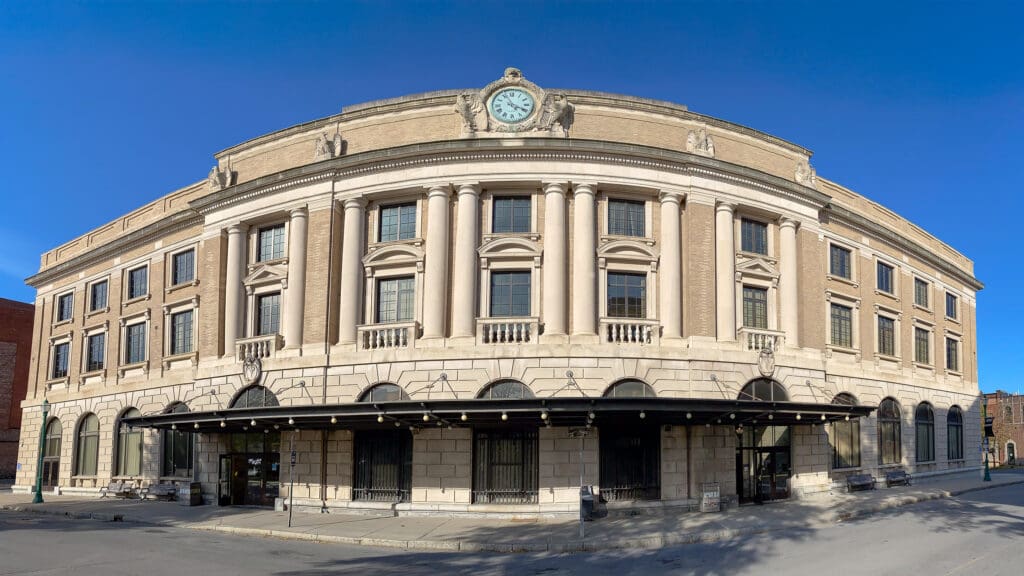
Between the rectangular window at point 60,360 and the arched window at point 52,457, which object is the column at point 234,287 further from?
the arched window at point 52,457

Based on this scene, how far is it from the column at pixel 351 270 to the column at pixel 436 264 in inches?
96.5

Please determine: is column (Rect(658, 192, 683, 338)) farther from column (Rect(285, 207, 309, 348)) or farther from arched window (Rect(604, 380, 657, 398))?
column (Rect(285, 207, 309, 348))

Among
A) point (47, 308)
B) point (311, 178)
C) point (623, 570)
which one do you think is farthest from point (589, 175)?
point (47, 308)

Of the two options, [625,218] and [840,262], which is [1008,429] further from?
[625,218]

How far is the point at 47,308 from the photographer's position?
4016 centimetres

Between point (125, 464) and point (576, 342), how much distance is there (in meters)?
21.9

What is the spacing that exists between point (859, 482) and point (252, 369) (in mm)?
22774

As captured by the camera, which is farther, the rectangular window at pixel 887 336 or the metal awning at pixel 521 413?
the rectangular window at pixel 887 336

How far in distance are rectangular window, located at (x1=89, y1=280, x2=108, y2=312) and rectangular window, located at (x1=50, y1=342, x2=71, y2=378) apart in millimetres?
2763

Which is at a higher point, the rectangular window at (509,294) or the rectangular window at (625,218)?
the rectangular window at (625,218)

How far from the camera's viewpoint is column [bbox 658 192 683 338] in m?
24.4

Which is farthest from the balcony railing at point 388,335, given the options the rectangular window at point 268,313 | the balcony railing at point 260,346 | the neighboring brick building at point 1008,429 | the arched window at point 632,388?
the neighboring brick building at point 1008,429

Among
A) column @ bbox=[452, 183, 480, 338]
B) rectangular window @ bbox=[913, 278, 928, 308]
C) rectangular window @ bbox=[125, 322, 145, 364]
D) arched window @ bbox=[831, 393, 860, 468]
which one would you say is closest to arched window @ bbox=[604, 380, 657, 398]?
column @ bbox=[452, 183, 480, 338]

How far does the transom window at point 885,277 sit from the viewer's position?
33.3 metres
